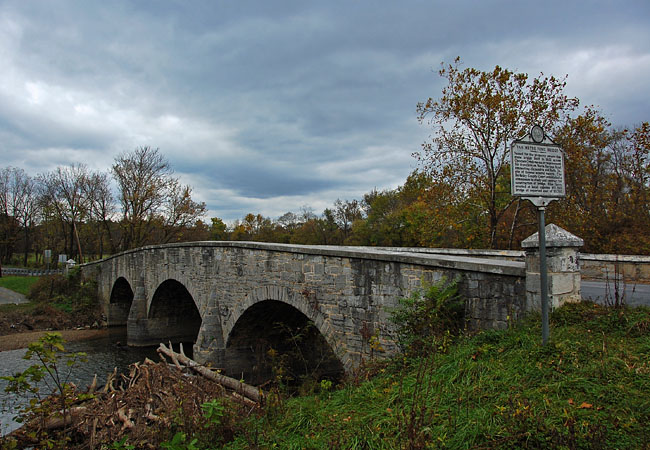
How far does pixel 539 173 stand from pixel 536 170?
0.15 ft

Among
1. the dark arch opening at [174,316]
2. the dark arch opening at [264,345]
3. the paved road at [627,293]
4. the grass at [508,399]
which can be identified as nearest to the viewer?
the grass at [508,399]

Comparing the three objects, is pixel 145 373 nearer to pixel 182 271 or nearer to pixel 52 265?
pixel 182 271

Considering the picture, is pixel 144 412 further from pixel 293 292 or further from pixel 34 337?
pixel 34 337

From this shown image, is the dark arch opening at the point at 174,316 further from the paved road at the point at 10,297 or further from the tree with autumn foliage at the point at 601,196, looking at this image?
the tree with autumn foliage at the point at 601,196

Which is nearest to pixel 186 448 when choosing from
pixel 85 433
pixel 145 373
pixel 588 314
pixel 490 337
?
pixel 85 433

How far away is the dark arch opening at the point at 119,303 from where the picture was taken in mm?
25777

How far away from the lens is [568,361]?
3.71 meters

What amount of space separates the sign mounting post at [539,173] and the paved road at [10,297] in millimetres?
32285

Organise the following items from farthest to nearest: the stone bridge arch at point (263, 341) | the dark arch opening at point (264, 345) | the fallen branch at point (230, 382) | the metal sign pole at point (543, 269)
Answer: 1. the dark arch opening at point (264, 345)
2. the stone bridge arch at point (263, 341)
3. the fallen branch at point (230, 382)
4. the metal sign pole at point (543, 269)

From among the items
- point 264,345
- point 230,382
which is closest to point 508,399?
point 230,382

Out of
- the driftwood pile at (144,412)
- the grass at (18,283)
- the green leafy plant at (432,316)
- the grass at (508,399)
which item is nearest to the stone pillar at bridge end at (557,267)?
the grass at (508,399)

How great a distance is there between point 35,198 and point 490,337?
1983 inches

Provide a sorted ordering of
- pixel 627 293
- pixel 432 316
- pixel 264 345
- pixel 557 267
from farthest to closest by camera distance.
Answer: pixel 264 345 < pixel 627 293 < pixel 432 316 < pixel 557 267

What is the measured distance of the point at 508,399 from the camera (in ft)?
10.5
